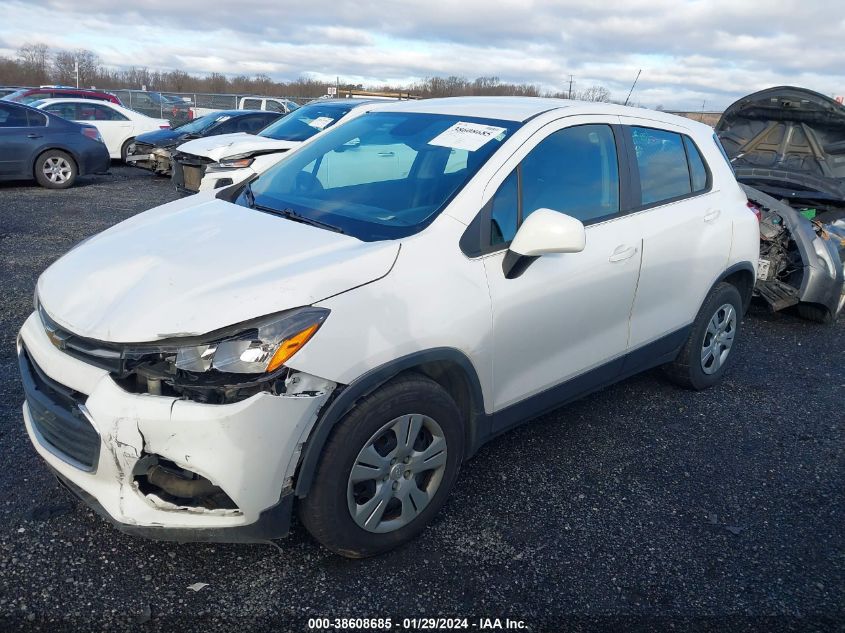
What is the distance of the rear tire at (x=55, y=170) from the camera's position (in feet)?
37.3

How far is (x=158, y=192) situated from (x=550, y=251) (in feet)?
35.6

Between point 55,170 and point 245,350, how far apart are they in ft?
36.9

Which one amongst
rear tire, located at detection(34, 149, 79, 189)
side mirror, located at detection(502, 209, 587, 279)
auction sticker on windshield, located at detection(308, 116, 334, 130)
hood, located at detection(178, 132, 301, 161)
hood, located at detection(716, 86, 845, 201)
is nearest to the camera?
side mirror, located at detection(502, 209, 587, 279)

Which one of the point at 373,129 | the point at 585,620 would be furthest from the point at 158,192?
the point at 585,620

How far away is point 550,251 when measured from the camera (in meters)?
2.79

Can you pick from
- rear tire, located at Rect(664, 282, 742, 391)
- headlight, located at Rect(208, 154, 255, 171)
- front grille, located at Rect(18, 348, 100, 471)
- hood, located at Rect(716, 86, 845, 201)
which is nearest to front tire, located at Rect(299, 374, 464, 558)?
front grille, located at Rect(18, 348, 100, 471)

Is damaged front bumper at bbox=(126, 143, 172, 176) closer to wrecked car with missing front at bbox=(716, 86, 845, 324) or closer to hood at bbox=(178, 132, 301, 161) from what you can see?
hood at bbox=(178, 132, 301, 161)

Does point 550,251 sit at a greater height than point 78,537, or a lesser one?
greater

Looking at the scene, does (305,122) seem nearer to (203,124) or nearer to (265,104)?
(203,124)

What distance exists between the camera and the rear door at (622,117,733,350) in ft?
12.1

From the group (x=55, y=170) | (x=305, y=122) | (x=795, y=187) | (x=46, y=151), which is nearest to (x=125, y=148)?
(x=55, y=170)

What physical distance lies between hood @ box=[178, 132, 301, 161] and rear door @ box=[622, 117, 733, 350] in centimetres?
544

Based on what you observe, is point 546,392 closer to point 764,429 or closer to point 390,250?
point 390,250

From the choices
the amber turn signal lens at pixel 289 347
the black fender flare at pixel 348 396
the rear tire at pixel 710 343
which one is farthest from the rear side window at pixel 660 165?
the amber turn signal lens at pixel 289 347
